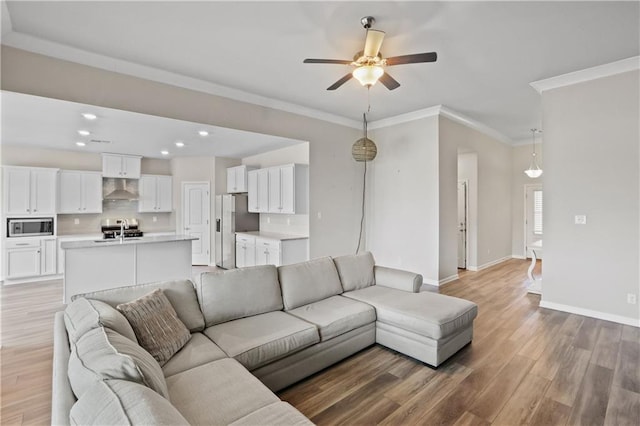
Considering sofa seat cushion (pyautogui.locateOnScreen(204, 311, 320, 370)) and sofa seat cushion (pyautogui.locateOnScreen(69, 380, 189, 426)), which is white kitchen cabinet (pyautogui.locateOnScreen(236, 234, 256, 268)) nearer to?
sofa seat cushion (pyautogui.locateOnScreen(204, 311, 320, 370))

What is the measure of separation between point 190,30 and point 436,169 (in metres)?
4.15

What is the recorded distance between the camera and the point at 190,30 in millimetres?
2959

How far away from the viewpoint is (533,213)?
25.7 feet

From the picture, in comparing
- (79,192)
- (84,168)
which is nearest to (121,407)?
(79,192)

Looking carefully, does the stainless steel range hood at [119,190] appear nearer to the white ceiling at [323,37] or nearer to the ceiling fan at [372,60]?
the white ceiling at [323,37]

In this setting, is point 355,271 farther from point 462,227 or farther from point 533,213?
point 533,213

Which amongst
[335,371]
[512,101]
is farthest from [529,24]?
[335,371]

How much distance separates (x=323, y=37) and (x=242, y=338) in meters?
2.83

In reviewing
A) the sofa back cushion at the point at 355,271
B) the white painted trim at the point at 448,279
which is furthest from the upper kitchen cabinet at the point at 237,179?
Result: the white painted trim at the point at 448,279

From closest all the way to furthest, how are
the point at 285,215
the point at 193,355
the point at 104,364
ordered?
the point at 104,364 < the point at 193,355 < the point at 285,215

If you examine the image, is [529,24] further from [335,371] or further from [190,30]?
[335,371]

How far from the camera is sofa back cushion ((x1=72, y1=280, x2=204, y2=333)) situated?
2.32m

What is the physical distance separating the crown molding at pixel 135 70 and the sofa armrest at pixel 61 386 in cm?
287

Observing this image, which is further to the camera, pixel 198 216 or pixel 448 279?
pixel 198 216
